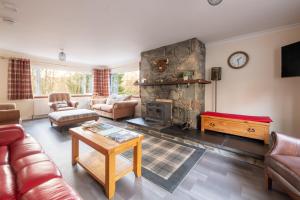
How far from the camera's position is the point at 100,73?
6.51 meters

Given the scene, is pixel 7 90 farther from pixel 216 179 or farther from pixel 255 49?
pixel 255 49

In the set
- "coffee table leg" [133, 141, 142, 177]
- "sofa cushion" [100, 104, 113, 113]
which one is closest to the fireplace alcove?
"sofa cushion" [100, 104, 113, 113]

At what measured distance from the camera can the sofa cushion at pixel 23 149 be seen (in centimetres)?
132

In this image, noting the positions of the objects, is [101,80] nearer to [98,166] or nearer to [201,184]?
[98,166]

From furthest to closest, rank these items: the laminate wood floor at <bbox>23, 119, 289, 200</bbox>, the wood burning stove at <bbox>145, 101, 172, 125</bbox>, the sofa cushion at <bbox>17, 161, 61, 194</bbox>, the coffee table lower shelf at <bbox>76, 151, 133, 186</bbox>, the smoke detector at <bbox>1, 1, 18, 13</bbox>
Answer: the wood burning stove at <bbox>145, 101, 172, 125</bbox>
the smoke detector at <bbox>1, 1, 18, 13</bbox>
the coffee table lower shelf at <bbox>76, 151, 133, 186</bbox>
the laminate wood floor at <bbox>23, 119, 289, 200</bbox>
the sofa cushion at <bbox>17, 161, 61, 194</bbox>

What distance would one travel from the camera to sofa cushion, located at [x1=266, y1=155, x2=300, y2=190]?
117 centimetres

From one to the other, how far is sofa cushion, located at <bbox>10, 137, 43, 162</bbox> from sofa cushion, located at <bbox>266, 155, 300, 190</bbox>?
238cm

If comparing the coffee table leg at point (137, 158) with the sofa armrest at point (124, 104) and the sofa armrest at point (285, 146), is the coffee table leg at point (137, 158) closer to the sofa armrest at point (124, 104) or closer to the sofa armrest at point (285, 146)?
the sofa armrest at point (285, 146)

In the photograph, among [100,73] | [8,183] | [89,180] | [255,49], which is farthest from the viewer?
[100,73]

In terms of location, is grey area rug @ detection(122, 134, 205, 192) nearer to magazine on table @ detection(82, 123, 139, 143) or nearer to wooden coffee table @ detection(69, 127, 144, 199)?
wooden coffee table @ detection(69, 127, 144, 199)

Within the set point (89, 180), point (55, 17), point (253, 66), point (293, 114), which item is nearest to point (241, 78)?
point (253, 66)

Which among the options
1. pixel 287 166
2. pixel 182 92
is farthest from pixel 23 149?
pixel 182 92

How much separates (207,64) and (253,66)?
957 millimetres

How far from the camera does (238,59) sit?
9.95 feet
